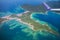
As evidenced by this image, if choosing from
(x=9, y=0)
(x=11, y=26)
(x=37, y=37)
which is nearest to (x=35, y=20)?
(x=37, y=37)

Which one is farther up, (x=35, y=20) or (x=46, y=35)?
(x=35, y=20)

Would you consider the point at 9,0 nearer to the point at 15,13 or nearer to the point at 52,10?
the point at 15,13

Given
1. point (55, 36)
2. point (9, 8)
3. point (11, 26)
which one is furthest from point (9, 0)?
point (55, 36)

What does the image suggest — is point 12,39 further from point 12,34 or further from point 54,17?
point 54,17

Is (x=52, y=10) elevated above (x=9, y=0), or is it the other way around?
(x=9, y=0)

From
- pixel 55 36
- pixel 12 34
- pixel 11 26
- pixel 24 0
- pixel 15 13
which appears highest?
pixel 24 0

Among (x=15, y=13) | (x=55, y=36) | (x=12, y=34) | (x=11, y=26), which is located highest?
(x=15, y=13)

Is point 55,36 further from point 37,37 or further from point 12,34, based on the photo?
point 12,34

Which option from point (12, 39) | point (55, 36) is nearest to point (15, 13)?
point (12, 39)
